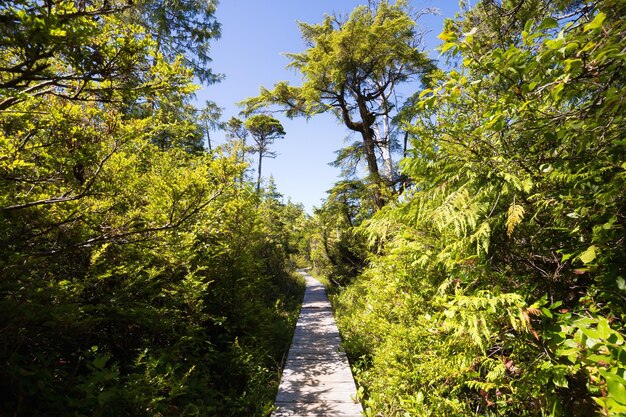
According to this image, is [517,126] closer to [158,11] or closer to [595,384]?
[595,384]

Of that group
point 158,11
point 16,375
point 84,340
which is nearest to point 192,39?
point 158,11

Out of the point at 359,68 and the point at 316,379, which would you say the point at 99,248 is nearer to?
the point at 316,379

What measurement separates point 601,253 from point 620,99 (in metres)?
1.13

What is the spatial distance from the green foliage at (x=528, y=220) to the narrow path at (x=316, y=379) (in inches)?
41.0

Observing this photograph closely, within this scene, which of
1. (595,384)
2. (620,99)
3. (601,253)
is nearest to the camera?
(620,99)

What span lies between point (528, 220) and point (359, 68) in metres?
8.87

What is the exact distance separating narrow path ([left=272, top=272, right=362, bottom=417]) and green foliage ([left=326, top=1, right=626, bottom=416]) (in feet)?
3.41

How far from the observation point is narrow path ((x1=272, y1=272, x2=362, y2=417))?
12.9 ft

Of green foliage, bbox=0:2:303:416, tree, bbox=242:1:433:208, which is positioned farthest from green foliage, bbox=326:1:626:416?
tree, bbox=242:1:433:208

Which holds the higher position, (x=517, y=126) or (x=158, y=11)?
(x=158, y=11)

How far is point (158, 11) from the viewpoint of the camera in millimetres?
8414

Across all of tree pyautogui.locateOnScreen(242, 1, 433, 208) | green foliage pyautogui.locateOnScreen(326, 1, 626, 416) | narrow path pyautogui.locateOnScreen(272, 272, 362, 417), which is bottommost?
narrow path pyautogui.locateOnScreen(272, 272, 362, 417)

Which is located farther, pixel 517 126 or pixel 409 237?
pixel 409 237

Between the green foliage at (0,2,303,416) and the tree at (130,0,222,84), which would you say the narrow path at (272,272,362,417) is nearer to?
the green foliage at (0,2,303,416)
